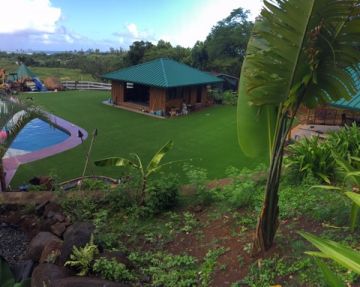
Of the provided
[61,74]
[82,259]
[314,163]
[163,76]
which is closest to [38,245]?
[82,259]

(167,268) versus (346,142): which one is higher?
(346,142)

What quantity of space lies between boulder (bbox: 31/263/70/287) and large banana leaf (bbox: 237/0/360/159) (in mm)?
2982

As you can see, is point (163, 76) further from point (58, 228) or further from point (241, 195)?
point (241, 195)

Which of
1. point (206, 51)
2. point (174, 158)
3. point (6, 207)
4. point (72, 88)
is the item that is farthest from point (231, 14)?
point (6, 207)

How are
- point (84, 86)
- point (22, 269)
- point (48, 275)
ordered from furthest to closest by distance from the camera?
1. point (84, 86)
2. point (22, 269)
3. point (48, 275)

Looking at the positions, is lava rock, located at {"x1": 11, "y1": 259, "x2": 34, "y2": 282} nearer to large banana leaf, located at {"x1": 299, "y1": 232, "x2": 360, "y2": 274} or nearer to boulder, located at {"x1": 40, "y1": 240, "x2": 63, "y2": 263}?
boulder, located at {"x1": 40, "y1": 240, "x2": 63, "y2": 263}

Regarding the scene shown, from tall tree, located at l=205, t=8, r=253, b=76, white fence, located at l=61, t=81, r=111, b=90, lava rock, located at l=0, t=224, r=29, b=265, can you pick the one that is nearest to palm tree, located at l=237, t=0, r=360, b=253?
lava rock, located at l=0, t=224, r=29, b=265

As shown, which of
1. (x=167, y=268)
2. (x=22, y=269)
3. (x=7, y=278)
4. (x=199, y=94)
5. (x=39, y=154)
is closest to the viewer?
(x=167, y=268)

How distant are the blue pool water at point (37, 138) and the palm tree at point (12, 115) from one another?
7.26 metres

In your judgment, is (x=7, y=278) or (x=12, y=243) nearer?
(x=7, y=278)

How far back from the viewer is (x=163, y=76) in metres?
22.1

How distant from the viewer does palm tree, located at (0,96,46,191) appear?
7418 mm

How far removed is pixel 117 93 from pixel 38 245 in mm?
20520

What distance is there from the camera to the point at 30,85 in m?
32.2
